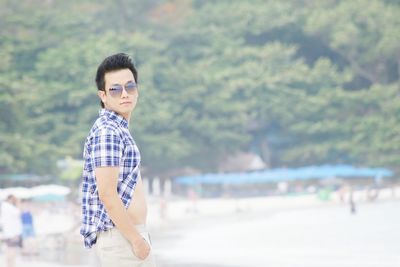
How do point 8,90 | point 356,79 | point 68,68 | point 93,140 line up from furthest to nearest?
point 356,79 < point 68,68 < point 8,90 < point 93,140

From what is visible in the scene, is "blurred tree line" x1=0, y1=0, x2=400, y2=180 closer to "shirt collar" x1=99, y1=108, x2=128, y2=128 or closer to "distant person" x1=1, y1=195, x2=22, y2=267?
"distant person" x1=1, y1=195, x2=22, y2=267

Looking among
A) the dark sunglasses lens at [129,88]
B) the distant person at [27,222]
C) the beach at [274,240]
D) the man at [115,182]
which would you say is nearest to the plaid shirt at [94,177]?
the man at [115,182]

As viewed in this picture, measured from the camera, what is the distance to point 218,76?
54.1 m

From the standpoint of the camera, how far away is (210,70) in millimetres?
55219

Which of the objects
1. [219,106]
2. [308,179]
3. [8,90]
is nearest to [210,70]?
[219,106]

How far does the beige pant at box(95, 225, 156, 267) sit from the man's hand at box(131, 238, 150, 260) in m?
0.03

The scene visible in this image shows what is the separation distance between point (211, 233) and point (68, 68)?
2764cm

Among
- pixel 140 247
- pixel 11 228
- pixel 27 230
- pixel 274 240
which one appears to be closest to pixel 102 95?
pixel 140 247

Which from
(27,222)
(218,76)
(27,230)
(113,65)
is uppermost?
(218,76)

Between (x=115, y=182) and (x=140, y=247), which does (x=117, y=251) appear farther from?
(x=115, y=182)

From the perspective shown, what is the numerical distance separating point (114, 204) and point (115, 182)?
67mm

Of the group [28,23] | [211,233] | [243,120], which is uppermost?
[28,23]

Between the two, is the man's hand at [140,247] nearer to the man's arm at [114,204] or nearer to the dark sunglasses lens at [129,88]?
the man's arm at [114,204]

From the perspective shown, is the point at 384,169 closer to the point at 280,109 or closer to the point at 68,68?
the point at 280,109
